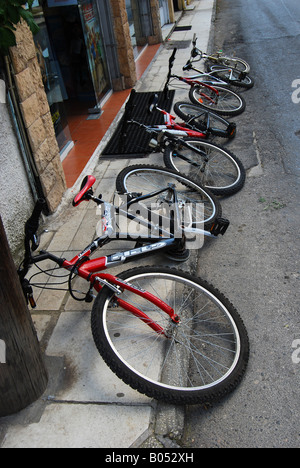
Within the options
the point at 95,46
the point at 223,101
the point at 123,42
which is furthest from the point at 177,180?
the point at 123,42

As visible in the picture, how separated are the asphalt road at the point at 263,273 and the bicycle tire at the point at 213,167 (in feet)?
0.61

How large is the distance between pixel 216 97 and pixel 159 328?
5779mm

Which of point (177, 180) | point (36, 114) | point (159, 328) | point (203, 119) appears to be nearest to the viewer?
point (159, 328)

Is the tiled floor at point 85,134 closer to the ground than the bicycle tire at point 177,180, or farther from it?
closer to the ground

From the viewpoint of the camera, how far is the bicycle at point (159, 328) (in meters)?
2.71

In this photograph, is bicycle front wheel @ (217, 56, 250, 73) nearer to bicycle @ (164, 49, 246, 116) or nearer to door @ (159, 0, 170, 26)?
bicycle @ (164, 49, 246, 116)

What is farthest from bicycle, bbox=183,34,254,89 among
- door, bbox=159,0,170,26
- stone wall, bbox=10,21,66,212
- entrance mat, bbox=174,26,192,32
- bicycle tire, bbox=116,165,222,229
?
door, bbox=159,0,170,26

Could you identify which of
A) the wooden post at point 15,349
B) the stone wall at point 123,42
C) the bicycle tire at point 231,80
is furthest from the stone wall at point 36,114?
the stone wall at point 123,42

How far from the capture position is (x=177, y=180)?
4793 mm

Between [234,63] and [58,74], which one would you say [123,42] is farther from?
[58,74]

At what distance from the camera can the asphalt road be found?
8.89 feet

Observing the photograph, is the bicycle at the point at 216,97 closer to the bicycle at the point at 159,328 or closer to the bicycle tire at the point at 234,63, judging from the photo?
the bicycle tire at the point at 234,63

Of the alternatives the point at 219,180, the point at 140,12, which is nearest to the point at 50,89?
the point at 219,180

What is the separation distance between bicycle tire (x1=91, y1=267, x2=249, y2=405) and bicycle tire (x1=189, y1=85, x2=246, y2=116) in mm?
4777
